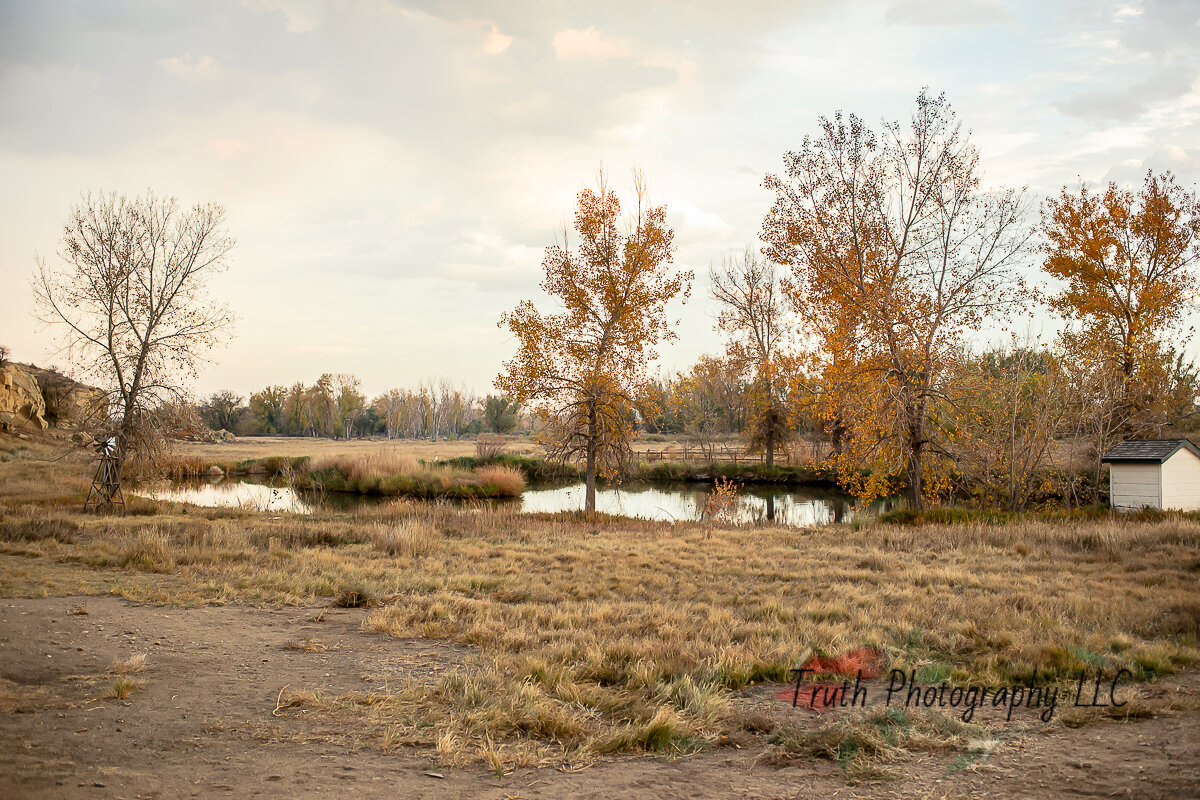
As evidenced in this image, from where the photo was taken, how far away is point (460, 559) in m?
13.6

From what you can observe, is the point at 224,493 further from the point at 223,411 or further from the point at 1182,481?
the point at 223,411

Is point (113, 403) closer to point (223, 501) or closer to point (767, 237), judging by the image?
point (223, 501)

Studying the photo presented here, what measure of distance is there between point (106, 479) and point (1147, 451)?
29.1 metres

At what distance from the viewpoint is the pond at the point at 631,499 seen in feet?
92.4

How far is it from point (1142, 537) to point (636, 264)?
50.1 feet

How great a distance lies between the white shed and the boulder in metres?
51.8

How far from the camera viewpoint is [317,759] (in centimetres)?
A: 501

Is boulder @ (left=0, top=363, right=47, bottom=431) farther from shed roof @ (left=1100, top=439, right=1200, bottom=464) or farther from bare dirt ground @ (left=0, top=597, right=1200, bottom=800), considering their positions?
shed roof @ (left=1100, top=439, right=1200, bottom=464)

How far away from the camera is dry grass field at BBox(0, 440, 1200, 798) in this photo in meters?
5.17

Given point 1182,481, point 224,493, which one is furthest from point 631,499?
point 1182,481

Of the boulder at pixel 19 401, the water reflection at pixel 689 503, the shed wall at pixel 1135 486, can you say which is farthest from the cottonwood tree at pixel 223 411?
the shed wall at pixel 1135 486

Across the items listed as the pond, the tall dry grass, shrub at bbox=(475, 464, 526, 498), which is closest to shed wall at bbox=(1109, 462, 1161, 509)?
the tall dry grass

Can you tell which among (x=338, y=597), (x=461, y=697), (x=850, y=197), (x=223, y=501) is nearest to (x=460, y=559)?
(x=338, y=597)

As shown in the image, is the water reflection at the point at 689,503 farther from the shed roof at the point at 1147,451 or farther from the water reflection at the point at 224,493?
the water reflection at the point at 224,493
